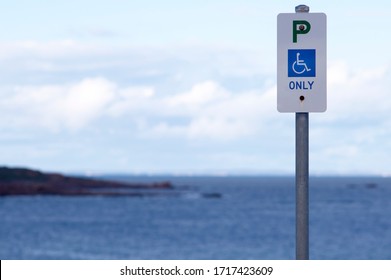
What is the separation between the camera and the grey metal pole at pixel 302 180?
21.4ft

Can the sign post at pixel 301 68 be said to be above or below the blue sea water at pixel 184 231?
above

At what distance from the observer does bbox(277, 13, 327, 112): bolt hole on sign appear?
6449 mm

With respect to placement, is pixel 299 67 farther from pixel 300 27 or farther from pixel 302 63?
pixel 300 27

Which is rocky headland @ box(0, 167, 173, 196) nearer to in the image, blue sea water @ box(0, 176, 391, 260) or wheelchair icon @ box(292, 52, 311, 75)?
blue sea water @ box(0, 176, 391, 260)

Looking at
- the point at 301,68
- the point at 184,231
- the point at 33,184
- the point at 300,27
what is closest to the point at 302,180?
the point at 301,68

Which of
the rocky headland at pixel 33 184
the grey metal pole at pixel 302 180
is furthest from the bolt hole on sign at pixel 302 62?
the rocky headland at pixel 33 184

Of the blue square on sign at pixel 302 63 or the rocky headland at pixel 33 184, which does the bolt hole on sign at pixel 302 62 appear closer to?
the blue square on sign at pixel 302 63

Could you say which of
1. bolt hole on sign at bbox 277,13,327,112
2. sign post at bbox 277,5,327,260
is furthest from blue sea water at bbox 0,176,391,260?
bolt hole on sign at bbox 277,13,327,112

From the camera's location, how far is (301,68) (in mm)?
6445

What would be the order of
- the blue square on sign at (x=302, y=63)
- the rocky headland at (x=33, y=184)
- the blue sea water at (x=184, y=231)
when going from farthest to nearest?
the rocky headland at (x=33, y=184), the blue sea water at (x=184, y=231), the blue square on sign at (x=302, y=63)

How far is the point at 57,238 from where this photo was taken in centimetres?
7494

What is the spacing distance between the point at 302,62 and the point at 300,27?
298mm
